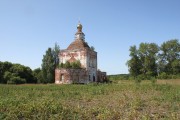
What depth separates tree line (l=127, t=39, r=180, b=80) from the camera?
58.8 meters

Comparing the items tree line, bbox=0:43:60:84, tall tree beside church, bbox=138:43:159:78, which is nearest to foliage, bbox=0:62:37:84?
tree line, bbox=0:43:60:84

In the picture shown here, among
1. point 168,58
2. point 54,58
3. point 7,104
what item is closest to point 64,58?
point 54,58

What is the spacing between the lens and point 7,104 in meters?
10.0

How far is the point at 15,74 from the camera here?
1752 inches

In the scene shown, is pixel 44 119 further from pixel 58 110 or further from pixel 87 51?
pixel 87 51

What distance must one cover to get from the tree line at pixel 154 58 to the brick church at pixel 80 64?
14.7 m

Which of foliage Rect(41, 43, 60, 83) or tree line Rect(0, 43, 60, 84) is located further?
foliage Rect(41, 43, 60, 83)

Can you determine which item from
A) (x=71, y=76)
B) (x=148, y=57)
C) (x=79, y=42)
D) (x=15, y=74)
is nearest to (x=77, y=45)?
(x=79, y=42)

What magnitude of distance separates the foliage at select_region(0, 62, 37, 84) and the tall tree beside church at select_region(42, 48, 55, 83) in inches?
104

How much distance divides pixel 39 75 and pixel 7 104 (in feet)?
129

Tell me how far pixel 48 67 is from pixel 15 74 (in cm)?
726

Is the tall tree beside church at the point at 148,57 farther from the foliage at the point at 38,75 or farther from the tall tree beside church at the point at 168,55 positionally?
the foliage at the point at 38,75

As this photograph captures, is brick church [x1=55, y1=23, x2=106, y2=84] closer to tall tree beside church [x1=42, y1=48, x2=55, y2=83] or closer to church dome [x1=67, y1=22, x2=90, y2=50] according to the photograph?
church dome [x1=67, y1=22, x2=90, y2=50]

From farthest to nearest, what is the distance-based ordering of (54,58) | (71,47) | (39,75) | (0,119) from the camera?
(54,58)
(39,75)
(71,47)
(0,119)
